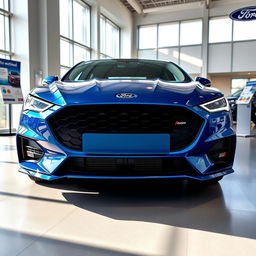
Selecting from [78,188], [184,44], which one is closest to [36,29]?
[78,188]

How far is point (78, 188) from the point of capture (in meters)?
1.81

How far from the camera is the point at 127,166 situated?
4.66 feet

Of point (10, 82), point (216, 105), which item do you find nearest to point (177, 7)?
point (10, 82)

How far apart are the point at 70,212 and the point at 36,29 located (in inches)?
278

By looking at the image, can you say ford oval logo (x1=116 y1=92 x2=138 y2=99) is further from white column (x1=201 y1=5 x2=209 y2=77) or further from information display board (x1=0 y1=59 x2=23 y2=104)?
Answer: white column (x1=201 y1=5 x2=209 y2=77)

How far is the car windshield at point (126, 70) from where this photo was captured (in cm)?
226

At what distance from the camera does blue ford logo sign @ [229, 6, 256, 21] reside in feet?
24.6

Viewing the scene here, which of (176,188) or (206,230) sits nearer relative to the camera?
(206,230)

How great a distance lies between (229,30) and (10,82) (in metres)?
10.7

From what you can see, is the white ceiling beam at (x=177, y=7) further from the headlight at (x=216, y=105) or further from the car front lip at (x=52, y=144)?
the car front lip at (x=52, y=144)

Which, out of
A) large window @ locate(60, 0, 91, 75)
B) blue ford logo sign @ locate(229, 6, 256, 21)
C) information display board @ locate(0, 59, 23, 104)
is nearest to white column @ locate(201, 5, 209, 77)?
blue ford logo sign @ locate(229, 6, 256, 21)

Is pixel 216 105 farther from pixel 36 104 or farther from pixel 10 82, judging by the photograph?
pixel 10 82

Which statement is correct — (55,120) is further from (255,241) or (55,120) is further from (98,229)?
(255,241)

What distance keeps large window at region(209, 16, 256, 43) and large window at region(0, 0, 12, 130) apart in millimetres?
9439
